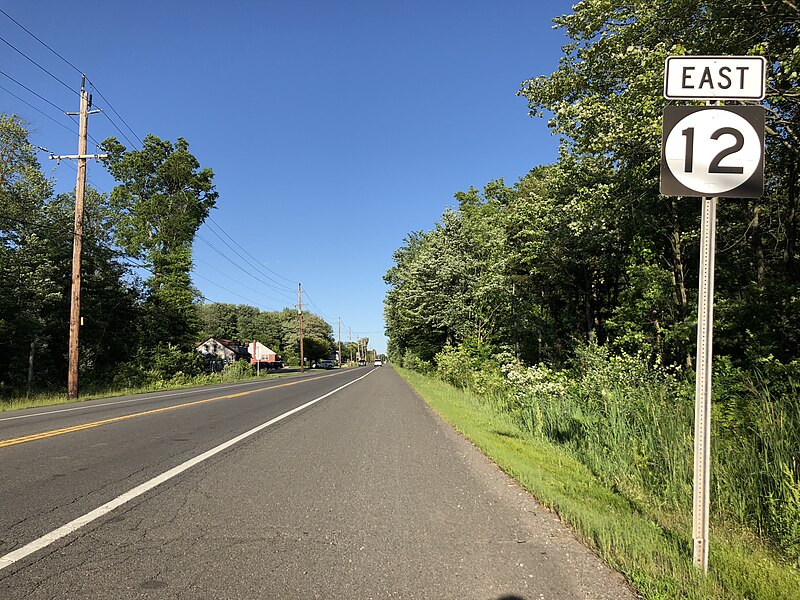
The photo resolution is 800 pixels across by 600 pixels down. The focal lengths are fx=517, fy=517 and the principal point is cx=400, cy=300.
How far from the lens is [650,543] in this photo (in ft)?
13.0

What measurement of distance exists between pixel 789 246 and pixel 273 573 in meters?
14.2

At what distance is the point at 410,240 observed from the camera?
2125 inches

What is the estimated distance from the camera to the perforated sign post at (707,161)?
3.50 m

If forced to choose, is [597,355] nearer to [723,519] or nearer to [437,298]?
[723,519]

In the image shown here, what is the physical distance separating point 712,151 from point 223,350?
267 ft

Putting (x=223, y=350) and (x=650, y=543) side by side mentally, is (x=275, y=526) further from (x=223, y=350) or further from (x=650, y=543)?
(x=223, y=350)

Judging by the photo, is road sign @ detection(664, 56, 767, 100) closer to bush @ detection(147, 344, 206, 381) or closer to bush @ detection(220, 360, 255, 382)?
bush @ detection(147, 344, 206, 381)

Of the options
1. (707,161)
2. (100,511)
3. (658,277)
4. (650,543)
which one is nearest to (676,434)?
(650,543)

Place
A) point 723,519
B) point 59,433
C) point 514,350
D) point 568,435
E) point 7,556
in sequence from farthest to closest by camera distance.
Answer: point 514,350, point 59,433, point 568,435, point 723,519, point 7,556

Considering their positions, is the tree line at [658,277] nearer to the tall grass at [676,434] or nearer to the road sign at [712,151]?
the tall grass at [676,434]

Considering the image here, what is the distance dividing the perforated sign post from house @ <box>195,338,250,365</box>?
68.5m

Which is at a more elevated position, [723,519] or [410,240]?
[410,240]

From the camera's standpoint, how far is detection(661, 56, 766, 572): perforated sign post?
138 inches

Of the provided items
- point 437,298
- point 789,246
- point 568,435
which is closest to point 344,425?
point 568,435
